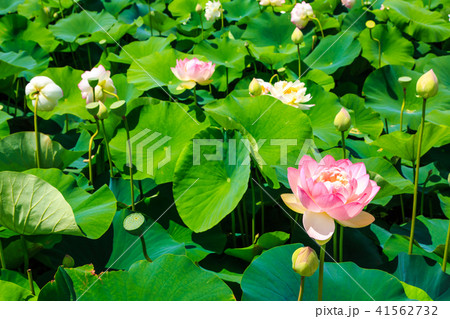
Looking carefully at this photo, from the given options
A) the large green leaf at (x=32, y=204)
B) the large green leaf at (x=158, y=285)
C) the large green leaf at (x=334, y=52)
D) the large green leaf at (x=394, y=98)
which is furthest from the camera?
the large green leaf at (x=334, y=52)

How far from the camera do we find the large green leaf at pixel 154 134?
1.32m

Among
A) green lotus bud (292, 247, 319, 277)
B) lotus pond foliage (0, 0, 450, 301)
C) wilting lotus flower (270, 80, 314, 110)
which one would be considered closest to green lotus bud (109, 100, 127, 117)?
lotus pond foliage (0, 0, 450, 301)

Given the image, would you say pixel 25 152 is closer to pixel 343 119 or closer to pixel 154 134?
pixel 154 134

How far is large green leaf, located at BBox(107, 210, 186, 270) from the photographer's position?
41.7 inches

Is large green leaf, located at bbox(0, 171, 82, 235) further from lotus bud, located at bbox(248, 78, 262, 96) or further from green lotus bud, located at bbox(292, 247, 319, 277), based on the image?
lotus bud, located at bbox(248, 78, 262, 96)

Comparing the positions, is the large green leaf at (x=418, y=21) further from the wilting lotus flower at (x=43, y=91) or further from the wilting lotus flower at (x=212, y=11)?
the wilting lotus flower at (x=43, y=91)

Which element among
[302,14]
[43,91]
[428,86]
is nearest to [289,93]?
[428,86]

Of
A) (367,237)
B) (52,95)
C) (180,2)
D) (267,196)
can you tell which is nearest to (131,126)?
(52,95)

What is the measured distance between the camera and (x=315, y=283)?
883 millimetres

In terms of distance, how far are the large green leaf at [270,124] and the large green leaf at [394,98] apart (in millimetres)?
511

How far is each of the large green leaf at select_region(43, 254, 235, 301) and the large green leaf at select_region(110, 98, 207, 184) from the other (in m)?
0.47

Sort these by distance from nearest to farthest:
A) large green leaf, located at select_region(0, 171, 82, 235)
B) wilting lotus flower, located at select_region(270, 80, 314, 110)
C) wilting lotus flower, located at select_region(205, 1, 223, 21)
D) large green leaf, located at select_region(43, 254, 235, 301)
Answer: large green leaf, located at select_region(43, 254, 235, 301)
large green leaf, located at select_region(0, 171, 82, 235)
wilting lotus flower, located at select_region(270, 80, 314, 110)
wilting lotus flower, located at select_region(205, 1, 223, 21)

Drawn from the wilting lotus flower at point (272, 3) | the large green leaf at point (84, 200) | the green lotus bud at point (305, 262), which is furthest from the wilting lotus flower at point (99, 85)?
the wilting lotus flower at point (272, 3)

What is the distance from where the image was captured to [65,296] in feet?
2.87
